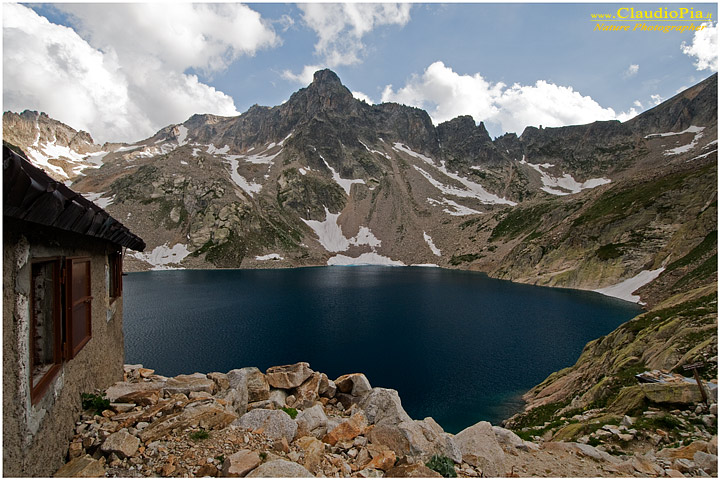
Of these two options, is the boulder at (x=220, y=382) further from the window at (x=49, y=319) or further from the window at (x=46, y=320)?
the window at (x=46, y=320)

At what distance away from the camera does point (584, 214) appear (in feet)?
326

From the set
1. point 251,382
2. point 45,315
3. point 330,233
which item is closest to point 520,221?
point 330,233

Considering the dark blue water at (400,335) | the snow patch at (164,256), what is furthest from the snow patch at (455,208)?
the snow patch at (164,256)

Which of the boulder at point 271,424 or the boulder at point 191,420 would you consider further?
the boulder at point 271,424

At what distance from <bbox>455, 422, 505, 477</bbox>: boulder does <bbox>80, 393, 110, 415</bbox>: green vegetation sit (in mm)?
→ 10263

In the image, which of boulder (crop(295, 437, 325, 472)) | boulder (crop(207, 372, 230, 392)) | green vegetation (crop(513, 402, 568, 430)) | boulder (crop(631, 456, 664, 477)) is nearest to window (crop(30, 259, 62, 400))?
boulder (crop(207, 372, 230, 392))

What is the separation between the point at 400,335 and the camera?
A: 43.0m

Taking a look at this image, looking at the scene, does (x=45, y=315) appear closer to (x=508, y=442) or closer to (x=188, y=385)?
(x=188, y=385)

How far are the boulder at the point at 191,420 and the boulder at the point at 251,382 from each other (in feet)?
10.8

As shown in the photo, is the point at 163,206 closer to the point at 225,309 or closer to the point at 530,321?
the point at 225,309

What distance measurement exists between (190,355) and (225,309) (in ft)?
71.7

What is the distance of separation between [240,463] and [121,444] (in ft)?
8.76

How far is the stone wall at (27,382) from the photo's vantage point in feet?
21.0

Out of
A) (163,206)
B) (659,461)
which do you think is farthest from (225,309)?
(163,206)
